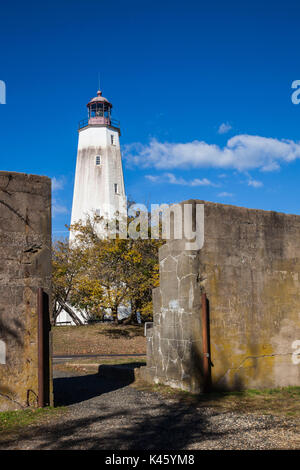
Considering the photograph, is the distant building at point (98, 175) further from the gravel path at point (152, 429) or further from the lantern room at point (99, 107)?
the gravel path at point (152, 429)

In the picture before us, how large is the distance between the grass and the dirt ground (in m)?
12.9

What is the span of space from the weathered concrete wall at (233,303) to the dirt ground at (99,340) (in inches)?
437

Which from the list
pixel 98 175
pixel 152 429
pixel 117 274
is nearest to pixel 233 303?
pixel 152 429

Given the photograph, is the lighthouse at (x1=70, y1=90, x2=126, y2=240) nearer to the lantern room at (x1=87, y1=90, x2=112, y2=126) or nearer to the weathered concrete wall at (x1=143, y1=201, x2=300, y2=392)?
the lantern room at (x1=87, y1=90, x2=112, y2=126)

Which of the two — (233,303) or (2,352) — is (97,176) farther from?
(2,352)

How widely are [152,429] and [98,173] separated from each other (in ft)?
100

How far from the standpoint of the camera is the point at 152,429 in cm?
610

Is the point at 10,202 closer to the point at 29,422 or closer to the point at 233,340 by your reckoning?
the point at 29,422

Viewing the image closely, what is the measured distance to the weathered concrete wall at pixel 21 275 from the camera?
7.09m

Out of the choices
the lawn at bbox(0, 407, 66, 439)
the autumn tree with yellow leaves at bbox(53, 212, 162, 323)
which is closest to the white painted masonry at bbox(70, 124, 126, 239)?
the autumn tree with yellow leaves at bbox(53, 212, 162, 323)

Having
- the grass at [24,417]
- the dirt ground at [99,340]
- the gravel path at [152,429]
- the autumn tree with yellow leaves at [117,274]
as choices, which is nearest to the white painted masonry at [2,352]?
the grass at [24,417]

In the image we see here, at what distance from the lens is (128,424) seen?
6.37 meters

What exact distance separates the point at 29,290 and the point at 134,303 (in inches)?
672

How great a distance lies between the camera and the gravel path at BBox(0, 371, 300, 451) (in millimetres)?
5391
